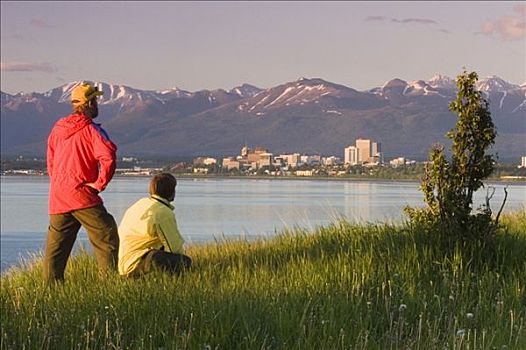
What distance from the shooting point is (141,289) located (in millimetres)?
8117

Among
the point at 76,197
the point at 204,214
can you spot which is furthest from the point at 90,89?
the point at 204,214

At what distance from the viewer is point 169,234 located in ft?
31.3

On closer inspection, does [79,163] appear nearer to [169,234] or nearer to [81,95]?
[81,95]

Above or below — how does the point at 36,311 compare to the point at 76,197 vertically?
below

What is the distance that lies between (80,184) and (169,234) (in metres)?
0.96

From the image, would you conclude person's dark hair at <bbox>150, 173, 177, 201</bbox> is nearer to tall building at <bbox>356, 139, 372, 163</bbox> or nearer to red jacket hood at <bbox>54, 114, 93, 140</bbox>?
red jacket hood at <bbox>54, 114, 93, 140</bbox>

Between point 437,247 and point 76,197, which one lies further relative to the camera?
point 437,247

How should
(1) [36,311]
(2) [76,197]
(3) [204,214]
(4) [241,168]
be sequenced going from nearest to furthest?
(1) [36,311]
(2) [76,197]
(3) [204,214]
(4) [241,168]

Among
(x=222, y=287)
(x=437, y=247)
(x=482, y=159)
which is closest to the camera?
(x=222, y=287)

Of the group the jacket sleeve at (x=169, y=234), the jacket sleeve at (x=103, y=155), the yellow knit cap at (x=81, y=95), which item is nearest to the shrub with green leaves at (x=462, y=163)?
the jacket sleeve at (x=169, y=234)

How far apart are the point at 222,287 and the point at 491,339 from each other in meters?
2.55

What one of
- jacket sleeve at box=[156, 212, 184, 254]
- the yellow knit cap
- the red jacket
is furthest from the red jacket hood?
jacket sleeve at box=[156, 212, 184, 254]

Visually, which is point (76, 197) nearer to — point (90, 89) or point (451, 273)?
point (90, 89)

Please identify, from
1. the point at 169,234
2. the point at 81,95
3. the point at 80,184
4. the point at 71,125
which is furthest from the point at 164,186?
the point at 81,95
